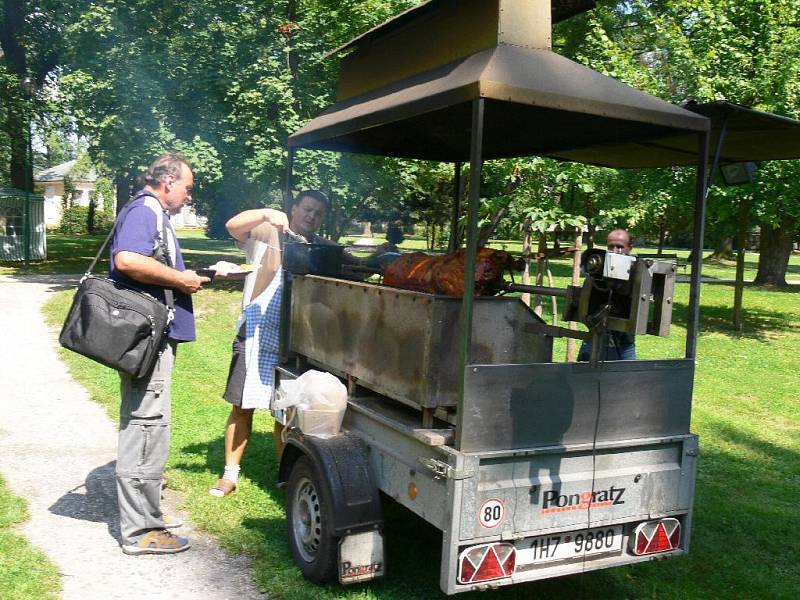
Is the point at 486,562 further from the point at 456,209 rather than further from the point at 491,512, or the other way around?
the point at 456,209

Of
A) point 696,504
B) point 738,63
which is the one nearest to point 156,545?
point 696,504

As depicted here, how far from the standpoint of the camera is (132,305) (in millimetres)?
3996

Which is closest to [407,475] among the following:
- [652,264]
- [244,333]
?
[652,264]

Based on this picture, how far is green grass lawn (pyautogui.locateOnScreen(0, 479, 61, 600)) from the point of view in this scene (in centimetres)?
375

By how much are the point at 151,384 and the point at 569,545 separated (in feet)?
7.75

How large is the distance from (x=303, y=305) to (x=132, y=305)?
3.80 ft

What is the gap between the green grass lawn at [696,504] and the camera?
4164 mm

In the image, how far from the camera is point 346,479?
370cm

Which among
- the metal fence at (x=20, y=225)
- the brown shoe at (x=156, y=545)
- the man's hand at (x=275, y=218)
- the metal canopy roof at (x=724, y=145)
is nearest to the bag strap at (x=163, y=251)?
the man's hand at (x=275, y=218)

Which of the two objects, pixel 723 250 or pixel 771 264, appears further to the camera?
pixel 723 250

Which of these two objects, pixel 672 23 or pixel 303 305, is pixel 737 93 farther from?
pixel 303 305

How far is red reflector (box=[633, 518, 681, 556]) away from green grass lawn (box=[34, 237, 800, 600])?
0.63 metres

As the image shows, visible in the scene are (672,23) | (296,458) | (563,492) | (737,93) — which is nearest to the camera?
(563,492)

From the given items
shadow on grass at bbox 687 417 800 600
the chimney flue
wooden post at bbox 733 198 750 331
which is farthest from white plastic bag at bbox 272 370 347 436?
wooden post at bbox 733 198 750 331
